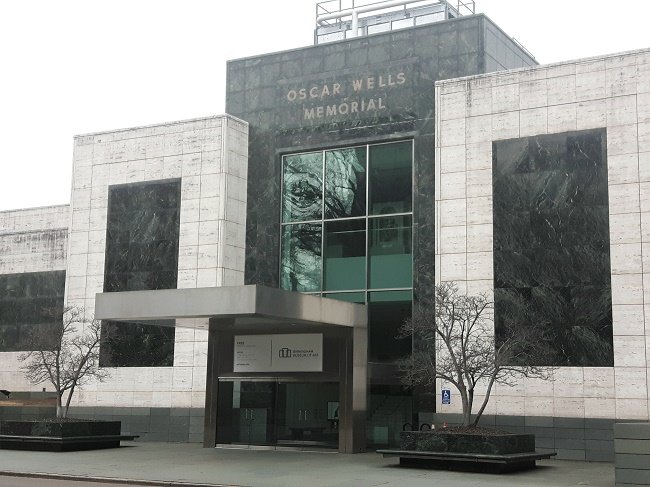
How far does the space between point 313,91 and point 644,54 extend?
11.7 m

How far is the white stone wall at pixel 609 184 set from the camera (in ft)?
86.1

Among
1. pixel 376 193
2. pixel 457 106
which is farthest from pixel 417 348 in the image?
pixel 457 106

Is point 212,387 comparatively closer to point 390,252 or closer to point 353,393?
point 353,393

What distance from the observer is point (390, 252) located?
31.0 metres

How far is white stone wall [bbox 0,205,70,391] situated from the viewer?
3869 centimetres

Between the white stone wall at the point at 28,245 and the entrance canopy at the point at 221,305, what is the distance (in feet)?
46.7

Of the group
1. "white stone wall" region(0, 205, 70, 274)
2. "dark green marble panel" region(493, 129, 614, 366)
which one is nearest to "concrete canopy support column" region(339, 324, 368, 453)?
"dark green marble panel" region(493, 129, 614, 366)

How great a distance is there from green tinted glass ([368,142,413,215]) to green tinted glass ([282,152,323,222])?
2129mm

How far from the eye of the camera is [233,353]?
3022 centimetres

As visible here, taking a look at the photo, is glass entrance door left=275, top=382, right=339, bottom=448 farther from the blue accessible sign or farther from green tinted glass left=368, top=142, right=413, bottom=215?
green tinted glass left=368, top=142, right=413, bottom=215

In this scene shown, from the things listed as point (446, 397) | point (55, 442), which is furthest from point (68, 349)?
point (446, 397)

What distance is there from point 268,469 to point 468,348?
294 inches

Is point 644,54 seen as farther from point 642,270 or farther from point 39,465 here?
point 39,465

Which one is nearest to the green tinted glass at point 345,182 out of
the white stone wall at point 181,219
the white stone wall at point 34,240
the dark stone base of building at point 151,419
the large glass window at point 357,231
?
the large glass window at point 357,231
